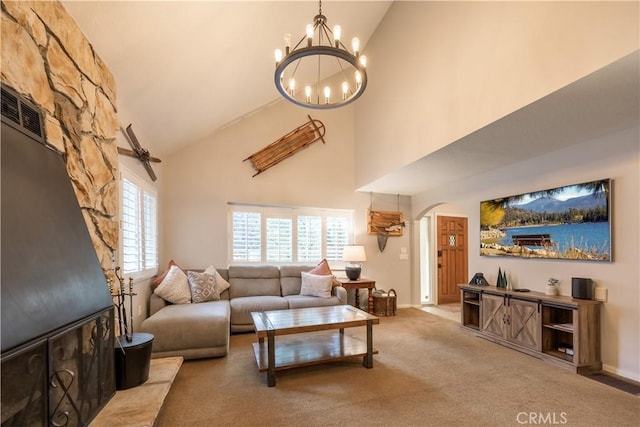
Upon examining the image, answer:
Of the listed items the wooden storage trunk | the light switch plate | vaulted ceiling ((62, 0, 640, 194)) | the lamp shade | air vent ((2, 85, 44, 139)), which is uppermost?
vaulted ceiling ((62, 0, 640, 194))

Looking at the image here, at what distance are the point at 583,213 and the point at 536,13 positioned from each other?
2109mm

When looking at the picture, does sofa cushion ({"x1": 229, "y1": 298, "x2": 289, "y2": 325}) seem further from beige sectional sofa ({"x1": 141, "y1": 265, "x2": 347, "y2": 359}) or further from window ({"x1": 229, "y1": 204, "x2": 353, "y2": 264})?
window ({"x1": 229, "y1": 204, "x2": 353, "y2": 264})

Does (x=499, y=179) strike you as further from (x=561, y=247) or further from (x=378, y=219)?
(x=378, y=219)

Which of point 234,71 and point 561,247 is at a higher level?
point 234,71

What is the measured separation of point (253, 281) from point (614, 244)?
4.47 m

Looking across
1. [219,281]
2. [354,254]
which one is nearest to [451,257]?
[354,254]

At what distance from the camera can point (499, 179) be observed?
13.9ft

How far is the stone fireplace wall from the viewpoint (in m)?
1.46

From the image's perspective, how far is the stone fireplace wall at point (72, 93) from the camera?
146 cm

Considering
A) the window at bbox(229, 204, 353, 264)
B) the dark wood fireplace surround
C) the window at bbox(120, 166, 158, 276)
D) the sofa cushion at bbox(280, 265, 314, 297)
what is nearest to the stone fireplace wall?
the dark wood fireplace surround

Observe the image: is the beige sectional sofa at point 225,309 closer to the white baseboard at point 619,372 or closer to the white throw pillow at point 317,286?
the white throw pillow at point 317,286

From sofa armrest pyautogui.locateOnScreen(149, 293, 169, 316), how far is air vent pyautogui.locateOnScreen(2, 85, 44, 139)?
9.02 ft

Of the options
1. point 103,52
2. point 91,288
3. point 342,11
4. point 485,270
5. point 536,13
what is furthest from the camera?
point 485,270

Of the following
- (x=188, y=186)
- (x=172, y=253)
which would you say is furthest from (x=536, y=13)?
(x=172, y=253)
